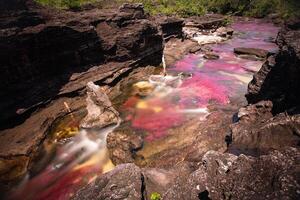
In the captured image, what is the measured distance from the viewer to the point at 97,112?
1427 centimetres

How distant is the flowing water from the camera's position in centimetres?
1082

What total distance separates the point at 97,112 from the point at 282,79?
9.07 metres

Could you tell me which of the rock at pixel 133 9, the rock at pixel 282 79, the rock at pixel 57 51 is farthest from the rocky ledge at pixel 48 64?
the rock at pixel 282 79

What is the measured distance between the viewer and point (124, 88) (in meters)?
18.0

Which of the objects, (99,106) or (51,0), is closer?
(99,106)

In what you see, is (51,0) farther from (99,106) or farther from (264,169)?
(264,169)

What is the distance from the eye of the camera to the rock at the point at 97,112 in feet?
45.3

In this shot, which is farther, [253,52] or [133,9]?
[253,52]

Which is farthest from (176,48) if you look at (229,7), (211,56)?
(229,7)

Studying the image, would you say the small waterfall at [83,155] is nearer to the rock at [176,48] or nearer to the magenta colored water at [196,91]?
the magenta colored water at [196,91]

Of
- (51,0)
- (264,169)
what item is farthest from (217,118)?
(51,0)

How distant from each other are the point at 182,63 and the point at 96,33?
30.5 feet

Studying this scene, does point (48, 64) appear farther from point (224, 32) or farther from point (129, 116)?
point (224, 32)

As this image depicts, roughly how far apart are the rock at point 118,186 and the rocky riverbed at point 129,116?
1.2 inches
